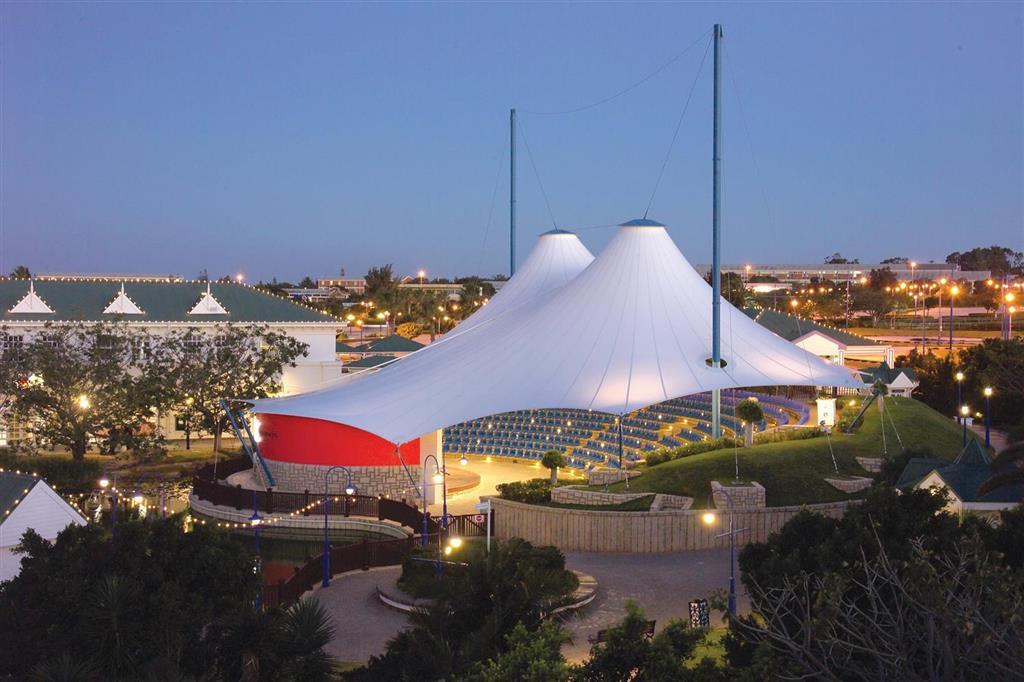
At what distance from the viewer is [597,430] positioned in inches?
1096

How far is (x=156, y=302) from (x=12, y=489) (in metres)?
20.5

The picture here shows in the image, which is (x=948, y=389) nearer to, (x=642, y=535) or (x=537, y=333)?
(x=537, y=333)

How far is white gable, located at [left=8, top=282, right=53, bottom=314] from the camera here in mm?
33594

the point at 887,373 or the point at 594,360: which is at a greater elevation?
the point at 594,360

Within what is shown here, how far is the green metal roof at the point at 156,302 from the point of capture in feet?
113

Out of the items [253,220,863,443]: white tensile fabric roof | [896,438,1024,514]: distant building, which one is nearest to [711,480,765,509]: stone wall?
[253,220,863,443]: white tensile fabric roof

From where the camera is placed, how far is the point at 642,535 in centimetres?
1788

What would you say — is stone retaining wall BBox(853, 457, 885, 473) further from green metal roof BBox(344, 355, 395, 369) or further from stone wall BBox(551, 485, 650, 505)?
green metal roof BBox(344, 355, 395, 369)

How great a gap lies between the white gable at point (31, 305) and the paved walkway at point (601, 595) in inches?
825

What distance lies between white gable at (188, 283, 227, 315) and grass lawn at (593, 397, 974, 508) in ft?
62.5

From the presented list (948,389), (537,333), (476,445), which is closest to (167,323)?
(476,445)

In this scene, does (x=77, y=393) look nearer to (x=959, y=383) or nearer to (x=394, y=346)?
(x=394, y=346)

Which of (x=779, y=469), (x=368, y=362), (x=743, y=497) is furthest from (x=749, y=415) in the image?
(x=368, y=362)

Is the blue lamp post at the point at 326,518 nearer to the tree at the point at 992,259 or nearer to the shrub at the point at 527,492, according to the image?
the shrub at the point at 527,492
